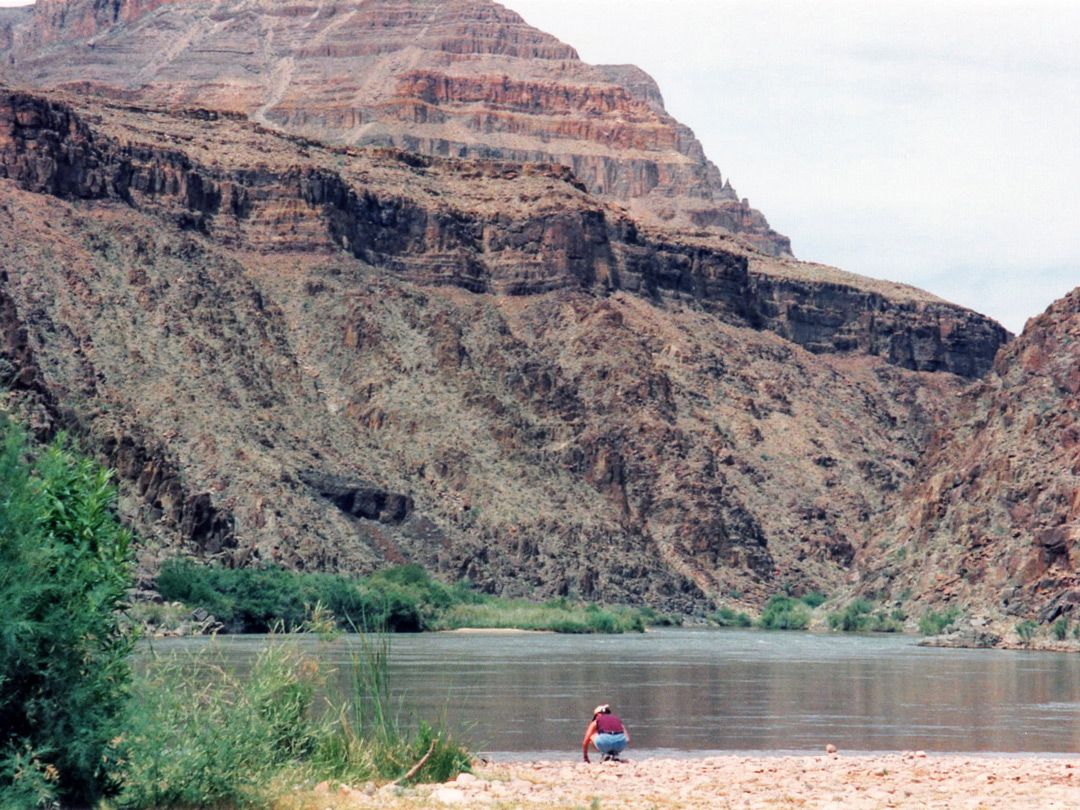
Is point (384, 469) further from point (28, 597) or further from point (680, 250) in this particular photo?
point (28, 597)

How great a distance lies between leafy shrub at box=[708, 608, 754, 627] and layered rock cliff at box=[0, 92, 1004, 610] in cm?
238

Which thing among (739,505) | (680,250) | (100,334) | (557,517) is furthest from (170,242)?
(680,250)

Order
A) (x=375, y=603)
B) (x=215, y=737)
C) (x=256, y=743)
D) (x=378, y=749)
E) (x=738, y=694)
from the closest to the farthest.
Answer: (x=215, y=737)
(x=256, y=743)
(x=378, y=749)
(x=738, y=694)
(x=375, y=603)

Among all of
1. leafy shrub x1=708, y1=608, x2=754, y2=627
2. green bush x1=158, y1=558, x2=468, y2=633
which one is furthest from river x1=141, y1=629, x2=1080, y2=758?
leafy shrub x1=708, y1=608, x2=754, y2=627

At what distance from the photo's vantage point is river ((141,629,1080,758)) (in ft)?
108

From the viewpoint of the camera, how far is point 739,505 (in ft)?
446

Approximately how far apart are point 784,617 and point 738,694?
218 feet

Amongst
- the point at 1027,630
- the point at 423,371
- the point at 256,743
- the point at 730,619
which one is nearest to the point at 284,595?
the point at 1027,630

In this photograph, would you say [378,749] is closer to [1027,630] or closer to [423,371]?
[1027,630]

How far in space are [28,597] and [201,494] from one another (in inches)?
2899

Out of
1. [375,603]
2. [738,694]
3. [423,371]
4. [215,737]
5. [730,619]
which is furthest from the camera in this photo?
[423,371]

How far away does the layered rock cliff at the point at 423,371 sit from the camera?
103625mm

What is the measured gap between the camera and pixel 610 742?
28.1m

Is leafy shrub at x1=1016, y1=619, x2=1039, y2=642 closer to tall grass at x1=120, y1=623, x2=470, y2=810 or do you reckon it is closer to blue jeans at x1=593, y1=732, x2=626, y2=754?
blue jeans at x1=593, y1=732, x2=626, y2=754
